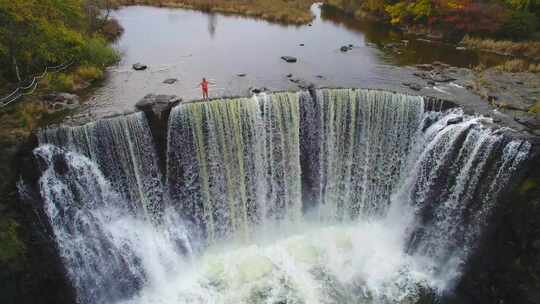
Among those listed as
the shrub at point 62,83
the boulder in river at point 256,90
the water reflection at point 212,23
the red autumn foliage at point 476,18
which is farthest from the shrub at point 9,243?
the red autumn foliage at point 476,18

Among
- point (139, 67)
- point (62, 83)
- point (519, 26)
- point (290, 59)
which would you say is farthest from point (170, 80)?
point (519, 26)

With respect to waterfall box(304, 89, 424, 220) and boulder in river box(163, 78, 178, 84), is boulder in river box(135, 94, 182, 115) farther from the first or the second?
waterfall box(304, 89, 424, 220)

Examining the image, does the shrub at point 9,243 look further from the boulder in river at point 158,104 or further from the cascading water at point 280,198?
the boulder in river at point 158,104

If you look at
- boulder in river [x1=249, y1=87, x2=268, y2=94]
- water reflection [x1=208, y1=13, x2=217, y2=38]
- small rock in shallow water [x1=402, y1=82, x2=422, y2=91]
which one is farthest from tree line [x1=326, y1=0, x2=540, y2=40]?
boulder in river [x1=249, y1=87, x2=268, y2=94]

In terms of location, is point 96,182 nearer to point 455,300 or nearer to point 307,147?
point 307,147

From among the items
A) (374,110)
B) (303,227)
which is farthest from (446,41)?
(303,227)
